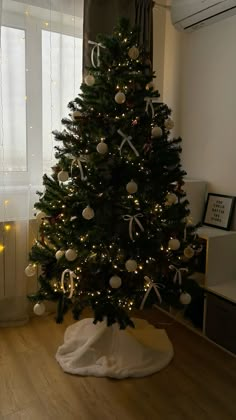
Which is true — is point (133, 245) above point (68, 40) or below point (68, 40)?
below

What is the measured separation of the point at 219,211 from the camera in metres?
2.58

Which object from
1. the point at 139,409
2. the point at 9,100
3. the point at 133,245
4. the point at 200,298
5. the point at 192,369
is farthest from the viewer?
the point at 200,298

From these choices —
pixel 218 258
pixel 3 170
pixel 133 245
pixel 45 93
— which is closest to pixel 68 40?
pixel 45 93

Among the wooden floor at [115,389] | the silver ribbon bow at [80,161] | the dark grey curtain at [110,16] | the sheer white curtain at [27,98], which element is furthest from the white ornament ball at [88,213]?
the dark grey curtain at [110,16]

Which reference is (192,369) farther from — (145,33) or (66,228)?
(145,33)

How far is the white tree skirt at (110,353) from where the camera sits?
6.36 ft

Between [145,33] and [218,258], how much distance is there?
5.97 ft

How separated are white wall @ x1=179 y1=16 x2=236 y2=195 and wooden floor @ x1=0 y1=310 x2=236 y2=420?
1259mm

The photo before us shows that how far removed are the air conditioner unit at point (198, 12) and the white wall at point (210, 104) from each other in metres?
0.07

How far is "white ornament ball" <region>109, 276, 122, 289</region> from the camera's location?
178 centimetres

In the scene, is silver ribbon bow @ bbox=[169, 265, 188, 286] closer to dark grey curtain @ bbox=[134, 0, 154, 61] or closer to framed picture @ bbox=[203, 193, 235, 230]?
framed picture @ bbox=[203, 193, 235, 230]

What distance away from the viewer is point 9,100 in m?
2.26

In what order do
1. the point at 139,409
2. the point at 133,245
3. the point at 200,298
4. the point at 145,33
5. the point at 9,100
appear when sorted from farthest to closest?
the point at 145,33, the point at 200,298, the point at 9,100, the point at 133,245, the point at 139,409

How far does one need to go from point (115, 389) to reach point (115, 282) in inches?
22.7
